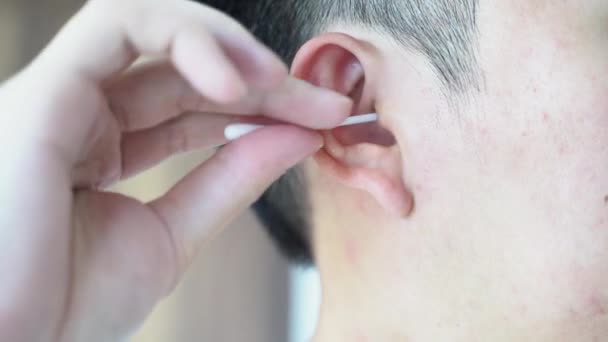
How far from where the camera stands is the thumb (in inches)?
26.4

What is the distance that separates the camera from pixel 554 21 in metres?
0.68

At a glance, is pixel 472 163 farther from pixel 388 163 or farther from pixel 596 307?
pixel 596 307

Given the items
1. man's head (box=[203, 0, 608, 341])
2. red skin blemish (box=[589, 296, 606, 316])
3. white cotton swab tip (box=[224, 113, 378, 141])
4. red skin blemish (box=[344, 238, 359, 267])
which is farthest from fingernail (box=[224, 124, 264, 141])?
red skin blemish (box=[589, 296, 606, 316])

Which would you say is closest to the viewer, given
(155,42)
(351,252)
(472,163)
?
(155,42)

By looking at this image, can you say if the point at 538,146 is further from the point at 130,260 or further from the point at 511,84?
the point at 130,260

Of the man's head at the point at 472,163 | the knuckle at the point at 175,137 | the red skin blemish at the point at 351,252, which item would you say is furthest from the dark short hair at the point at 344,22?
the knuckle at the point at 175,137

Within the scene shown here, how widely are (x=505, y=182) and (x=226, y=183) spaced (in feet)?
0.97

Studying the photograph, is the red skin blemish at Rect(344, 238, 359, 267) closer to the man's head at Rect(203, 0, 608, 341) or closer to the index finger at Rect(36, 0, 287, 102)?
the man's head at Rect(203, 0, 608, 341)

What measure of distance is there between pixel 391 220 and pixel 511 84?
0.21m

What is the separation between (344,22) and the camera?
0.80 m

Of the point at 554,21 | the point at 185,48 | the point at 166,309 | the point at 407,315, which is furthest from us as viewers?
the point at 166,309

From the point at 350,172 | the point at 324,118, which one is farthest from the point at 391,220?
the point at 324,118

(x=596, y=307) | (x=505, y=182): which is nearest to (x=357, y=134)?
(x=505, y=182)

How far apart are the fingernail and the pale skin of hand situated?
2 centimetres
